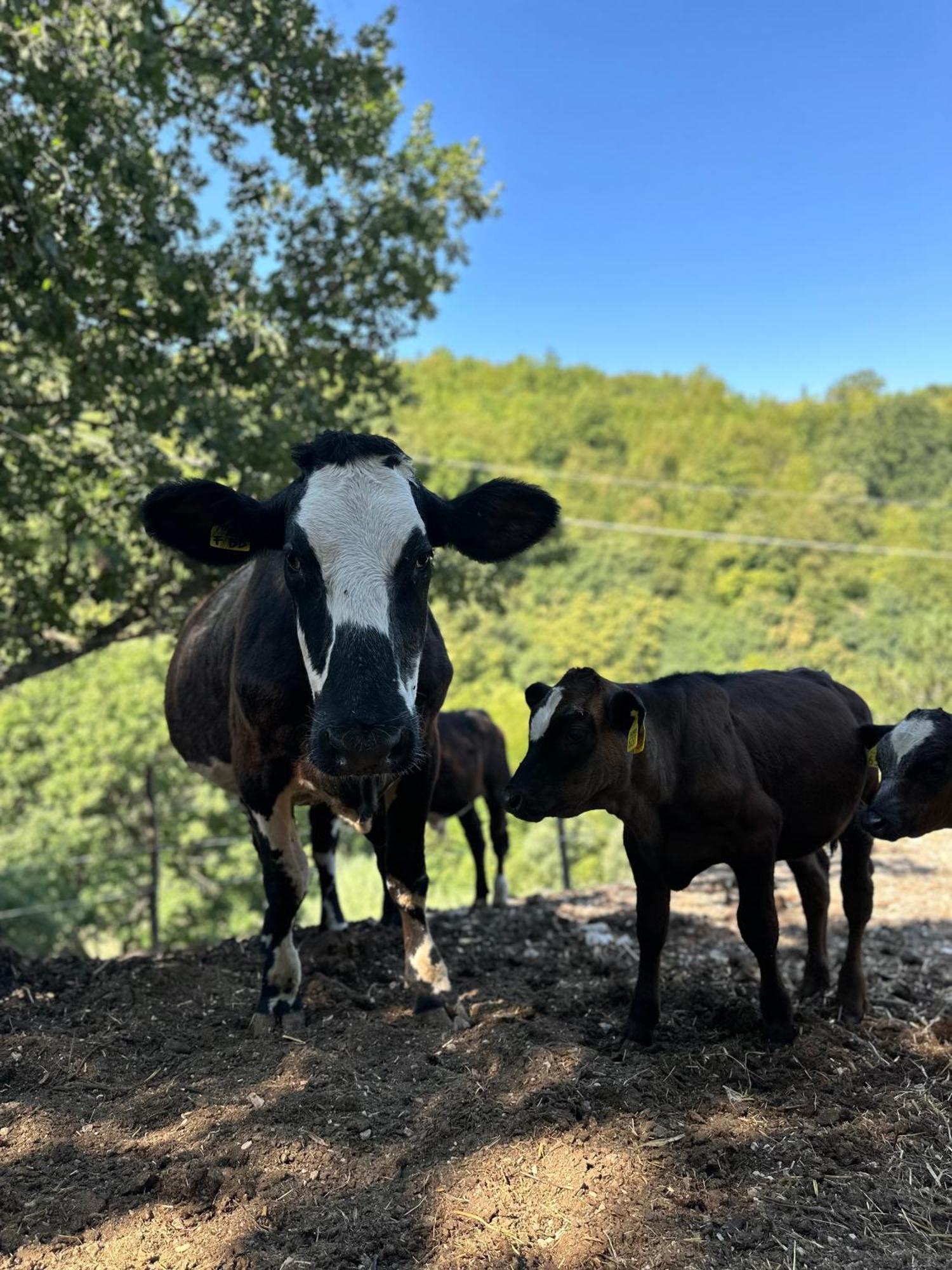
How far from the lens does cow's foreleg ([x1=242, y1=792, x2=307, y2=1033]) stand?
555cm

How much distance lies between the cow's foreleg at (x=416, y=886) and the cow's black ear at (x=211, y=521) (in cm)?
159

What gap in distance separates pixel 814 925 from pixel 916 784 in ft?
6.16

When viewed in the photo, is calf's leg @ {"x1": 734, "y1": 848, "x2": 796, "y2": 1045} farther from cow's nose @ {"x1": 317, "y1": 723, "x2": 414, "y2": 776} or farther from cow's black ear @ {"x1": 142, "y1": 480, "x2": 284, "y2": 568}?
cow's black ear @ {"x1": 142, "y1": 480, "x2": 284, "y2": 568}

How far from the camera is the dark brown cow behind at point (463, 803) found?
855 cm

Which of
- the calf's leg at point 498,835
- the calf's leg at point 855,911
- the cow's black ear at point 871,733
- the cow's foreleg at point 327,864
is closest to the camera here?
the cow's black ear at point 871,733

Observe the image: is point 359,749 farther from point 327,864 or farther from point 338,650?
point 327,864

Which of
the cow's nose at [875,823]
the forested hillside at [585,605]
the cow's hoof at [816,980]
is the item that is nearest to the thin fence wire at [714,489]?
the forested hillside at [585,605]

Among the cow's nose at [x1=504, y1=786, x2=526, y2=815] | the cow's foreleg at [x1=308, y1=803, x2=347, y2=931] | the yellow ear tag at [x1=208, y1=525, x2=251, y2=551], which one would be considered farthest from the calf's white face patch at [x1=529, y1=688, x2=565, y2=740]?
the cow's foreleg at [x1=308, y1=803, x2=347, y2=931]

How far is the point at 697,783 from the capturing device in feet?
16.6

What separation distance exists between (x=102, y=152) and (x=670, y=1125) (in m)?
8.95

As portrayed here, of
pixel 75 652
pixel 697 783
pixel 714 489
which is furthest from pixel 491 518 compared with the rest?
pixel 714 489

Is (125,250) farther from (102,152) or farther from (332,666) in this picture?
(332,666)

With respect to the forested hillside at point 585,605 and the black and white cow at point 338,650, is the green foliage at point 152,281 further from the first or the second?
the black and white cow at point 338,650

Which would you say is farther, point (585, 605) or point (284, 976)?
point (585, 605)
